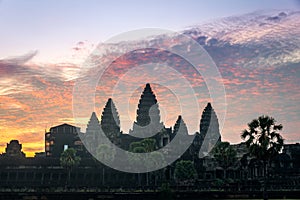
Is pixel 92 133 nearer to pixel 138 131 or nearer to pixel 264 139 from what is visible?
pixel 138 131

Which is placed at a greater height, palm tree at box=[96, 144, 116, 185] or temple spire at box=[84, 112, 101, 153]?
temple spire at box=[84, 112, 101, 153]

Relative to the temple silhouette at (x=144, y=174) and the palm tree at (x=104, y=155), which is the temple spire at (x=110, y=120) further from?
the palm tree at (x=104, y=155)

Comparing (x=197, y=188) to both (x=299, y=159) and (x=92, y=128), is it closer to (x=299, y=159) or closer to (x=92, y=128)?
(x=299, y=159)

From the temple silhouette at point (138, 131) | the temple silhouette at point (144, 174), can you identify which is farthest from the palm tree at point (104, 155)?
the temple silhouette at point (138, 131)

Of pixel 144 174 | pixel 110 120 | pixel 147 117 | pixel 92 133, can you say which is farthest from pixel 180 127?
pixel 144 174

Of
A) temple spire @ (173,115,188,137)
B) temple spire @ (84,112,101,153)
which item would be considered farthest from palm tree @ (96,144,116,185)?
temple spire @ (173,115,188,137)

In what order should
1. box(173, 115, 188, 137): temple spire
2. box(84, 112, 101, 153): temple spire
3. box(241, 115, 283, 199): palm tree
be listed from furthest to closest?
box(173, 115, 188, 137): temple spire, box(84, 112, 101, 153): temple spire, box(241, 115, 283, 199): palm tree

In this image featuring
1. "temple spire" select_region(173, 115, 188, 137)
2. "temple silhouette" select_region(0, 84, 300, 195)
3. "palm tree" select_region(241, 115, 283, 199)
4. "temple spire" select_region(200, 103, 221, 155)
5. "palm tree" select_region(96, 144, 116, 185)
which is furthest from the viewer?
"temple spire" select_region(173, 115, 188, 137)

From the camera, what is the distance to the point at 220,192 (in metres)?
60.3

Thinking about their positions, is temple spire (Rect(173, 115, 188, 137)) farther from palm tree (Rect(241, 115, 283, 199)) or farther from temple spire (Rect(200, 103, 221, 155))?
palm tree (Rect(241, 115, 283, 199))

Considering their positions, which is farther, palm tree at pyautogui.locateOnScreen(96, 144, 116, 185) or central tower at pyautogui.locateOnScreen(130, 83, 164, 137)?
central tower at pyautogui.locateOnScreen(130, 83, 164, 137)

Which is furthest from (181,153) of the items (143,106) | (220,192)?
(220,192)

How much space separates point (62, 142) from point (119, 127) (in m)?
17.8

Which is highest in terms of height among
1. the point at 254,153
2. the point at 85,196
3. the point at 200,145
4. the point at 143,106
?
the point at 143,106
